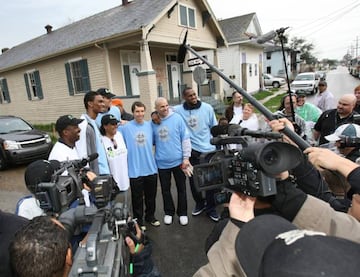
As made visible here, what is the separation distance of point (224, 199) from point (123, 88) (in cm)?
1095

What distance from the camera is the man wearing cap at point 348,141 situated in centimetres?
216

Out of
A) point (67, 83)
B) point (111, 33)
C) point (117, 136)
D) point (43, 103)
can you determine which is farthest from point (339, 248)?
point (43, 103)

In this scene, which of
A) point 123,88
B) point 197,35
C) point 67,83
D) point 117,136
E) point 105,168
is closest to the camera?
point 105,168

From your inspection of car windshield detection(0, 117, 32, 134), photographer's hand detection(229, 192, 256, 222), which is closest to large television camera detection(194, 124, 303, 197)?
photographer's hand detection(229, 192, 256, 222)

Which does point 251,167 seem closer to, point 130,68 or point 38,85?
point 130,68

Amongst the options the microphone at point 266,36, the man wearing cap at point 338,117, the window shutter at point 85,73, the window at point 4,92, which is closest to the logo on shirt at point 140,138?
the microphone at point 266,36

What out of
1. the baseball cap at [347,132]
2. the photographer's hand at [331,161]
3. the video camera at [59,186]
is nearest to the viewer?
the photographer's hand at [331,161]

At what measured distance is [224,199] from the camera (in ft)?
4.07

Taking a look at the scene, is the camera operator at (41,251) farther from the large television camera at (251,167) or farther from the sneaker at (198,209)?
the sneaker at (198,209)

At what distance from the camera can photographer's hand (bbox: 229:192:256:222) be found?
1060 millimetres

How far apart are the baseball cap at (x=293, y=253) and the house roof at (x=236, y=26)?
70.2ft

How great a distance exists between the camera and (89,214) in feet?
4.87

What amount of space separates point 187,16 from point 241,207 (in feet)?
43.2

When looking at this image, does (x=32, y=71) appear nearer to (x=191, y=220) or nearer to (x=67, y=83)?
(x=67, y=83)
